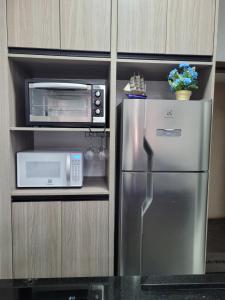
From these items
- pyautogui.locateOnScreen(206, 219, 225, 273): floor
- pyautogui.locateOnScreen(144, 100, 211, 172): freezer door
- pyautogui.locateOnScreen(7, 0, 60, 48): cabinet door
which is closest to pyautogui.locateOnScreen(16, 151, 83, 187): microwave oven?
pyautogui.locateOnScreen(144, 100, 211, 172): freezer door

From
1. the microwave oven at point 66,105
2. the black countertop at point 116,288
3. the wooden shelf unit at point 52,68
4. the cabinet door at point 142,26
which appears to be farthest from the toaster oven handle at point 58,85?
the black countertop at point 116,288

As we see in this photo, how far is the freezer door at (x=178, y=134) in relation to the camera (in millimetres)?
1423

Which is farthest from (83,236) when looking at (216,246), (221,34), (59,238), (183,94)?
(221,34)

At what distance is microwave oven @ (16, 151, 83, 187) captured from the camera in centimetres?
154

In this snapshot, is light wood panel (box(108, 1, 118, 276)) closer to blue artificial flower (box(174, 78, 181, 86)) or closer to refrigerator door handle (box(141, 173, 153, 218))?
refrigerator door handle (box(141, 173, 153, 218))

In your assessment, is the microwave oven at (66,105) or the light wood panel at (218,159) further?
the light wood panel at (218,159)

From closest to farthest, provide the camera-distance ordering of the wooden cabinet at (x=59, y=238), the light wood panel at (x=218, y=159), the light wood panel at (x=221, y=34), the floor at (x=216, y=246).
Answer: the wooden cabinet at (x=59, y=238)
the light wood panel at (x=221, y=34)
the floor at (x=216, y=246)
the light wood panel at (x=218, y=159)

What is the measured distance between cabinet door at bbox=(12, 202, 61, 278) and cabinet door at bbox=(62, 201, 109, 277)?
0.06 m

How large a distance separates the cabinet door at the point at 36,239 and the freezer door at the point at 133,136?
0.60 meters

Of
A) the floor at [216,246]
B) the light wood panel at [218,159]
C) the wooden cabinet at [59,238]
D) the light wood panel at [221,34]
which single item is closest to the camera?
the wooden cabinet at [59,238]

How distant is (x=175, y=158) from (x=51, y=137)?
3.65ft

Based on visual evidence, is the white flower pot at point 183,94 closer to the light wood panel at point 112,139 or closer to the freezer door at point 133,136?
the freezer door at point 133,136

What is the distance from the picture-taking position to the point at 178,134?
56.8 inches

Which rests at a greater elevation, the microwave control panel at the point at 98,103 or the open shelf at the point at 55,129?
the microwave control panel at the point at 98,103
